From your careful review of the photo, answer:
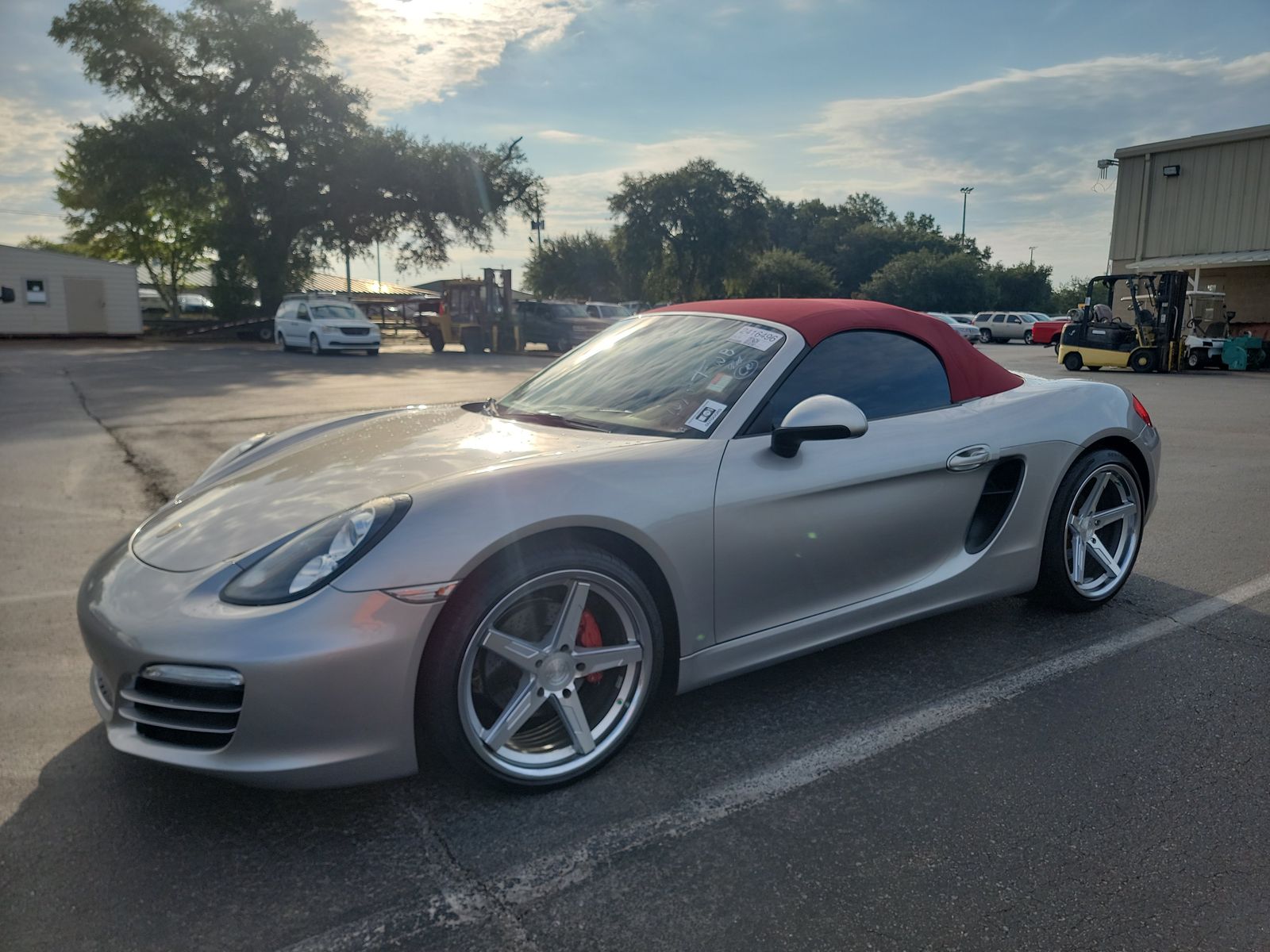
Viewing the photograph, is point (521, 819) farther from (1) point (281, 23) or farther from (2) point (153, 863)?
(1) point (281, 23)

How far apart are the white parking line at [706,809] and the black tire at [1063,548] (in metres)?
0.24

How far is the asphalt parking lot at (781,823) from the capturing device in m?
2.00

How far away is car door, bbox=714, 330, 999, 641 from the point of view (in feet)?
9.20

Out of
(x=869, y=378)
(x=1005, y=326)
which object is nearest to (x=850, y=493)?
(x=869, y=378)

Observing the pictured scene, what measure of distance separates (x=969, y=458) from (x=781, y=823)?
161 cm

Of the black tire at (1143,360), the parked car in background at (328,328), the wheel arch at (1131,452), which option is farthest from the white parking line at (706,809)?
the parked car in background at (328,328)

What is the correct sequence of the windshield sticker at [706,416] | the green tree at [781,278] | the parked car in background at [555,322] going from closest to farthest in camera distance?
the windshield sticker at [706,416]
the parked car in background at [555,322]
the green tree at [781,278]

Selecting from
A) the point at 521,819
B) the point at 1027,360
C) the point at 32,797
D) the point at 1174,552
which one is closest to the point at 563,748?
the point at 521,819

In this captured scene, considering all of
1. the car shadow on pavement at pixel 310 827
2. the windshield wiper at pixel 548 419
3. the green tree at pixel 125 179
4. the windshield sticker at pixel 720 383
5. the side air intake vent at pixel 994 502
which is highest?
the green tree at pixel 125 179

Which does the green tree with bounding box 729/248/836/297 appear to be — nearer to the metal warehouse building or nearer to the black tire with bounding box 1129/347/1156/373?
the metal warehouse building

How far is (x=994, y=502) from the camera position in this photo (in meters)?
3.54

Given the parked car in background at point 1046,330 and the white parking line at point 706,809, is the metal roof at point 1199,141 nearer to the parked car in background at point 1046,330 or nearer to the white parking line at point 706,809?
the parked car in background at point 1046,330

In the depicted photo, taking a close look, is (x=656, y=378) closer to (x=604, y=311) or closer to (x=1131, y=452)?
(x=1131, y=452)

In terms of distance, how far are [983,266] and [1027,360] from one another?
140 ft
